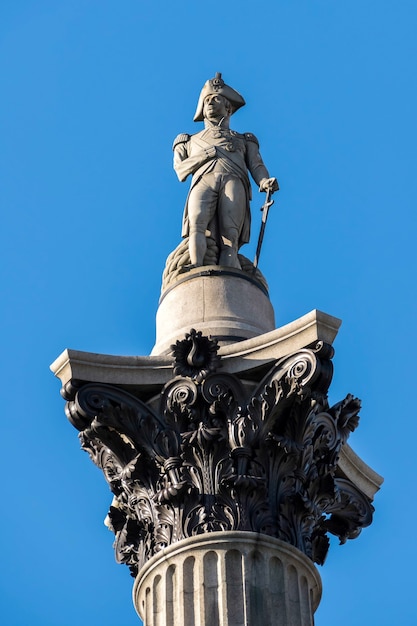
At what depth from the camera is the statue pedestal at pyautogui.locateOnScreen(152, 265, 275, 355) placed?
2611 centimetres

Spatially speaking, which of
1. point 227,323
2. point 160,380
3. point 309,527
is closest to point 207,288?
point 227,323

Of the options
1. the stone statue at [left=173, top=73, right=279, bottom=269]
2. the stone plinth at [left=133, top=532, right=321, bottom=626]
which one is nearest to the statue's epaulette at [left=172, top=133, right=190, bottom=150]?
the stone statue at [left=173, top=73, right=279, bottom=269]

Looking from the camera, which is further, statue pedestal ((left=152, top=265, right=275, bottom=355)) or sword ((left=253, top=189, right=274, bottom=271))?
sword ((left=253, top=189, right=274, bottom=271))

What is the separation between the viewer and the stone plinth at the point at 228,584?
74.3ft

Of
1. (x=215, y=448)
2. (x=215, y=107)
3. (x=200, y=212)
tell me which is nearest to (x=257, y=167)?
(x=200, y=212)

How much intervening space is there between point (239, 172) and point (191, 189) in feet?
3.05

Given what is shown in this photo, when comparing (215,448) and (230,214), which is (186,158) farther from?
(215,448)

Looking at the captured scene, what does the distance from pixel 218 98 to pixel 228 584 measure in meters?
11.0

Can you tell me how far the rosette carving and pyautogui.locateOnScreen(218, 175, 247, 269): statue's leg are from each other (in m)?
4.02

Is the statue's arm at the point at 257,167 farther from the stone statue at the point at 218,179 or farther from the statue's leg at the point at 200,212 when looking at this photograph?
the statue's leg at the point at 200,212

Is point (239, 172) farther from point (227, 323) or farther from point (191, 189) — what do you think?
point (227, 323)

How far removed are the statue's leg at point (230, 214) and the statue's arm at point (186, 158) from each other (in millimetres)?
688

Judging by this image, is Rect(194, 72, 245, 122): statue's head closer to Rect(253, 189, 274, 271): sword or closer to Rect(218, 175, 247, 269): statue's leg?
Rect(218, 175, 247, 269): statue's leg

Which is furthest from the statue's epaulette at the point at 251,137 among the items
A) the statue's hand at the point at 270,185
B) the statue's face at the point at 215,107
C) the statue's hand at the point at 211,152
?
the statue's hand at the point at 270,185
